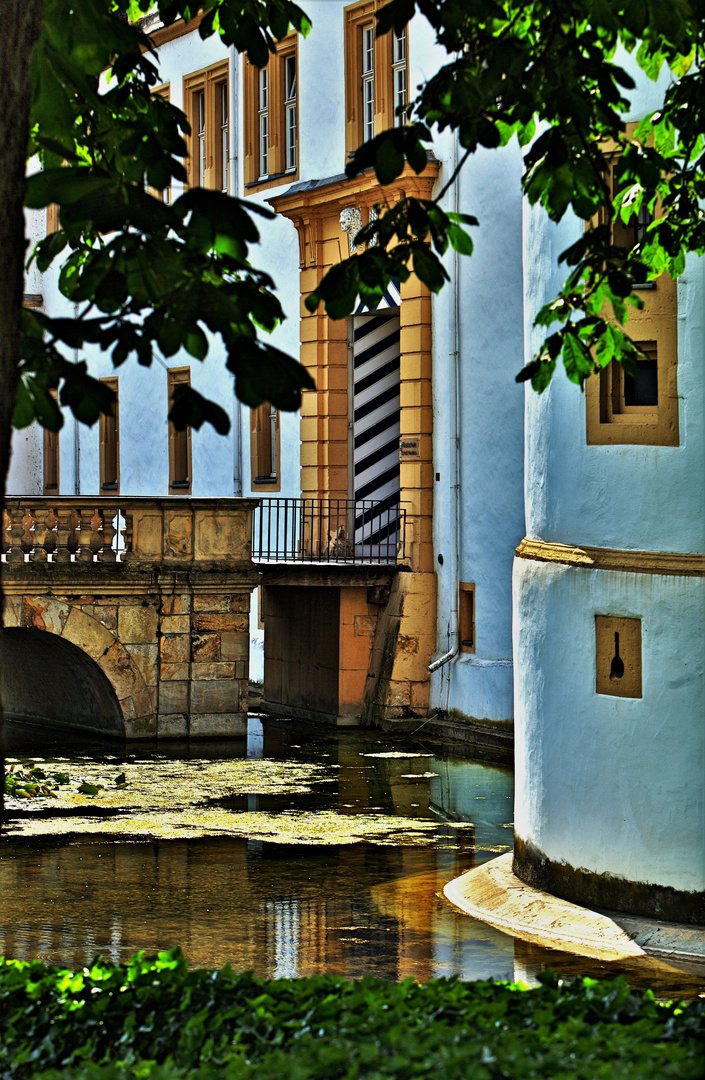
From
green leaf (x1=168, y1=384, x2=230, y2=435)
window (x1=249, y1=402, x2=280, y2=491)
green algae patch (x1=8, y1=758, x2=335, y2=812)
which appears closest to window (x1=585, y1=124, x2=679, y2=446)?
green leaf (x1=168, y1=384, x2=230, y2=435)

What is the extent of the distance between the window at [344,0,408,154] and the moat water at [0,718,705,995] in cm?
834

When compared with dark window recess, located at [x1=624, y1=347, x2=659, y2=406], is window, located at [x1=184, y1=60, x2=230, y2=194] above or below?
above

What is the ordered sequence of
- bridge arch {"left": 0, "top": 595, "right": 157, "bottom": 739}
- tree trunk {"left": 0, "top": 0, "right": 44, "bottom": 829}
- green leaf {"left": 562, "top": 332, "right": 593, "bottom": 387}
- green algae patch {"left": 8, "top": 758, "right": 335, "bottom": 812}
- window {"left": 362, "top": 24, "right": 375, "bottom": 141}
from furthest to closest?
window {"left": 362, "top": 24, "right": 375, "bottom": 141} → bridge arch {"left": 0, "top": 595, "right": 157, "bottom": 739} → green algae patch {"left": 8, "top": 758, "right": 335, "bottom": 812} → green leaf {"left": 562, "top": 332, "right": 593, "bottom": 387} → tree trunk {"left": 0, "top": 0, "right": 44, "bottom": 829}

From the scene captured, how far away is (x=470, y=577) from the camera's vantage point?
18.6 metres

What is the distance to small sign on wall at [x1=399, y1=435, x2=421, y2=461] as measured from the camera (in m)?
19.4

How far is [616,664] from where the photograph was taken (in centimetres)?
952

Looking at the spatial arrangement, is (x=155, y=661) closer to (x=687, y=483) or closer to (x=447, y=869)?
(x=447, y=869)

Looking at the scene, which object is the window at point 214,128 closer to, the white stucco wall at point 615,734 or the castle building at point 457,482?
the castle building at point 457,482

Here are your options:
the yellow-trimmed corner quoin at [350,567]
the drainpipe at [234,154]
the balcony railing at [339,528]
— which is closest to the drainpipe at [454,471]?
the yellow-trimmed corner quoin at [350,567]

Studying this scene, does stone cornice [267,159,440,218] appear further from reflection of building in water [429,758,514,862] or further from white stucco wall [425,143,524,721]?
reflection of building in water [429,758,514,862]

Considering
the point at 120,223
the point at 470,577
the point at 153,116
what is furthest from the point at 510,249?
the point at 120,223

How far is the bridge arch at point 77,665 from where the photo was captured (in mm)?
17750

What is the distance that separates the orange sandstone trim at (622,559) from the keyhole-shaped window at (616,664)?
1.41 feet

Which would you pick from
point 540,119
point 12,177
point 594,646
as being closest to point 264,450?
point 594,646
